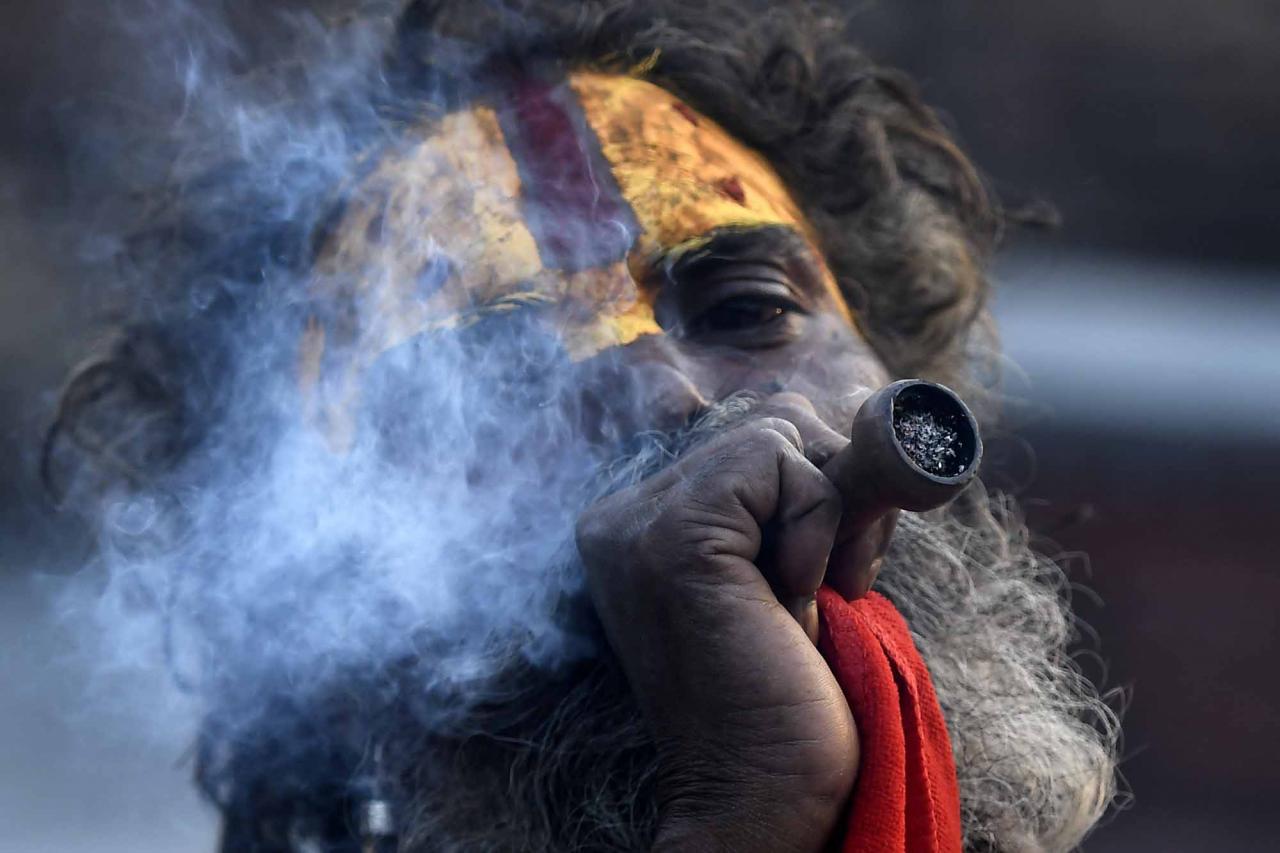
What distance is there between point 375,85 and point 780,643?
4.04ft

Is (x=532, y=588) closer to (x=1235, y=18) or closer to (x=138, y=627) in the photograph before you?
(x=138, y=627)

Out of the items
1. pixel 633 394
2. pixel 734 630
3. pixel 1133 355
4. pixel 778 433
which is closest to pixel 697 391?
pixel 633 394

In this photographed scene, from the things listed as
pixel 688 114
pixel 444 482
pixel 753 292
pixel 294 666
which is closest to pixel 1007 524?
pixel 753 292

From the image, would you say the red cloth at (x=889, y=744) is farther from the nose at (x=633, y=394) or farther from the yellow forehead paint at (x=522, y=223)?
the yellow forehead paint at (x=522, y=223)

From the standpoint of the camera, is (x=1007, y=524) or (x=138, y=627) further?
(x=1007, y=524)

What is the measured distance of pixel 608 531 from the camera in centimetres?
140

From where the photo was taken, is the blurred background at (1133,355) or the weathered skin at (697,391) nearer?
the weathered skin at (697,391)

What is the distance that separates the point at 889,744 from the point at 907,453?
1.07ft

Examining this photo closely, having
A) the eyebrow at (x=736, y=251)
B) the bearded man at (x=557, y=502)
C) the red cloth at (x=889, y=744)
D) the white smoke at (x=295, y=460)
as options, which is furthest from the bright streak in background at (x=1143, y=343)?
the red cloth at (x=889, y=744)

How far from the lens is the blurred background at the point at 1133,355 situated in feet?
9.70

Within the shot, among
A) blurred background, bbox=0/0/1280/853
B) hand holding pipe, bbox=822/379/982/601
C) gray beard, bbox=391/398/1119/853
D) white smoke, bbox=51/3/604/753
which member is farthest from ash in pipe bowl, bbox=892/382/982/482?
blurred background, bbox=0/0/1280/853

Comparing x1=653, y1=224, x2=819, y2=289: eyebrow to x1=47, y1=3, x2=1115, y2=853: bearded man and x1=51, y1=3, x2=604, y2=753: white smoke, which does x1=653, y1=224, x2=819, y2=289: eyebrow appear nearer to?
x1=47, y1=3, x2=1115, y2=853: bearded man

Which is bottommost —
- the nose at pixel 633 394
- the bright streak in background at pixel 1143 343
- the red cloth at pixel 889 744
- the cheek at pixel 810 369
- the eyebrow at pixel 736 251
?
the bright streak in background at pixel 1143 343

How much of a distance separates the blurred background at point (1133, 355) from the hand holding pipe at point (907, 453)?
72.9 inches
